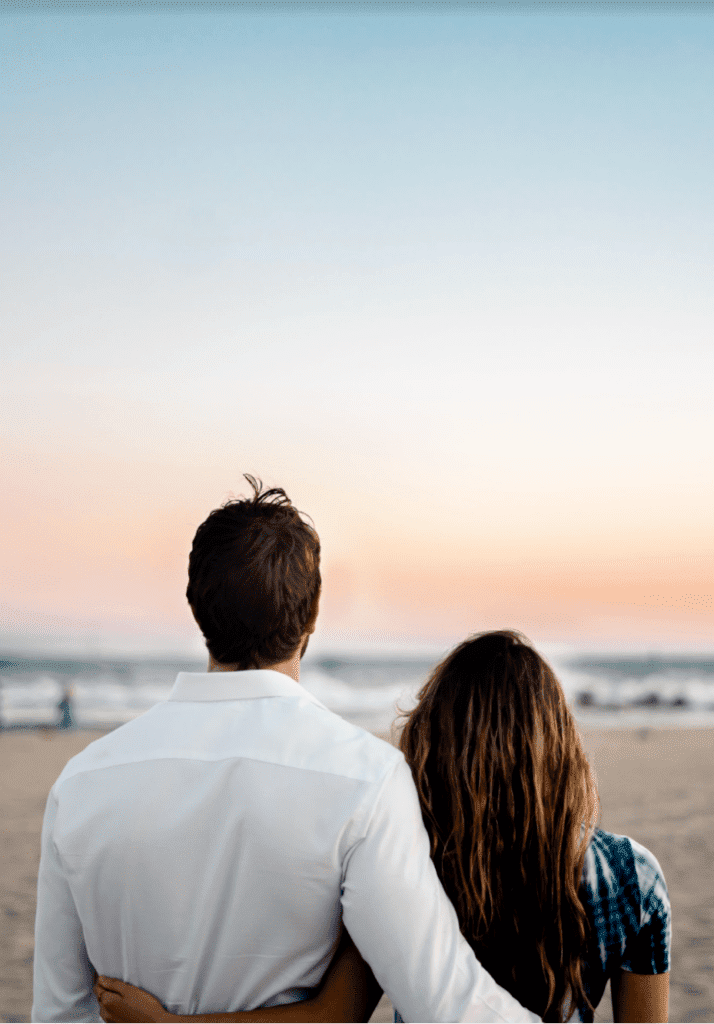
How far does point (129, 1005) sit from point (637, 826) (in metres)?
9.55

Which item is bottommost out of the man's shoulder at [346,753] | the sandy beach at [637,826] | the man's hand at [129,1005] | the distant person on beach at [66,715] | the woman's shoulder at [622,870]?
the distant person on beach at [66,715]

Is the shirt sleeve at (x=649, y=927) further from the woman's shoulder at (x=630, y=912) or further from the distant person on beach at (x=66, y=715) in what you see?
the distant person on beach at (x=66, y=715)

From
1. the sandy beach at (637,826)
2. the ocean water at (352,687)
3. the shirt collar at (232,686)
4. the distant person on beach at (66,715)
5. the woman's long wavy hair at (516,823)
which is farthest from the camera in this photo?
the ocean water at (352,687)

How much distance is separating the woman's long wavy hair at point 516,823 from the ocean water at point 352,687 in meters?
19.6

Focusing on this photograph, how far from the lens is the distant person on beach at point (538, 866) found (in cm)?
181

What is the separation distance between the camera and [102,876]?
4.92ft

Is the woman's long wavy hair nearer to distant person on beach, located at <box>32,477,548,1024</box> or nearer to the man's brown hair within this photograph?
distant person on beach, located at <box>32,477,548,1024</box>

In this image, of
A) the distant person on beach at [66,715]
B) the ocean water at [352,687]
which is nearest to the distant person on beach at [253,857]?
the ocean water at [352,687]

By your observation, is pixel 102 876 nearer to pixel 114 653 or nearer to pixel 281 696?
pixel 281 696

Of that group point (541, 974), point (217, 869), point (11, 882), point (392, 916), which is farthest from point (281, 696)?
point (11, 882)

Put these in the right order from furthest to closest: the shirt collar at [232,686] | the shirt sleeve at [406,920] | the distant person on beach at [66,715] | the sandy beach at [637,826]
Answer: the distant person on beach at [66,715]
the sandy beach at [637,826]
the shirt collar at [232,686]
the shirt sleeve at [406,920]

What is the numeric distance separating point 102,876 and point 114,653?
39518 millimetres

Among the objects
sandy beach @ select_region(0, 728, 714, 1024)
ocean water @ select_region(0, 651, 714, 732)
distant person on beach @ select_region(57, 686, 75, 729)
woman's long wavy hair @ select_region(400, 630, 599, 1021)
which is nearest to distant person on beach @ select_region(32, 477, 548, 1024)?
woman's long wavy hair @ select_region(400, 630, 599, 1021)

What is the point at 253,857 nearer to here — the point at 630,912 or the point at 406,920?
the point at 406,920
